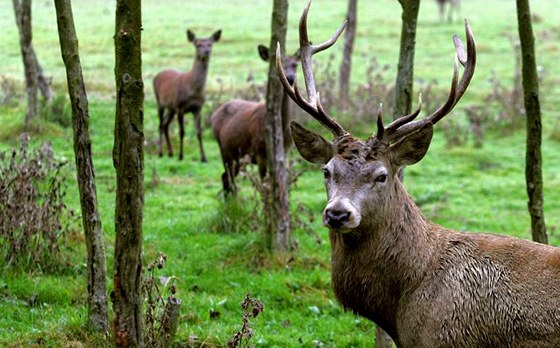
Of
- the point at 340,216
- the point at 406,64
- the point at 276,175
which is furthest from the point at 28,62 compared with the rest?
the point at 340,216

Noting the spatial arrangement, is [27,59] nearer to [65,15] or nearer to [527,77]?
[65,15]

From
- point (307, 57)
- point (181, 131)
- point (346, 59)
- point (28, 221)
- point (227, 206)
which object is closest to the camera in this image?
point (307, 57)

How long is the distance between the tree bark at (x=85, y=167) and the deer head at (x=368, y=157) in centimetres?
137

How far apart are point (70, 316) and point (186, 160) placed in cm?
758

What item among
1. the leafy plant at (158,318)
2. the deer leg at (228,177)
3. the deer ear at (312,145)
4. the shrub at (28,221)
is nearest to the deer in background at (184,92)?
the deer leg at (228,177)

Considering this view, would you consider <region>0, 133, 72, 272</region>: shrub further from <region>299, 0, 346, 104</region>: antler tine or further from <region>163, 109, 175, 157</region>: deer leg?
<region>163, 109, 175, 157</region>: deer leg

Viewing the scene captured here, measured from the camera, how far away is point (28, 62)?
13062mm

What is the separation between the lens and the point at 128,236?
4.44m

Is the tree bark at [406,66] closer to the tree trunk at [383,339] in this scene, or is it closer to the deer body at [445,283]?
the deer body at [445,283]

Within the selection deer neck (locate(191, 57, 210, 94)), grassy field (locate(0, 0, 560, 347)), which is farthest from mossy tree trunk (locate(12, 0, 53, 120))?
deer neck (locate(191, 57, 210, 94))

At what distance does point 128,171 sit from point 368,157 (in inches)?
54.1

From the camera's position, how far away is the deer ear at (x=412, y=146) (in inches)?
196

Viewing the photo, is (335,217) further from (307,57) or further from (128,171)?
(307,57)

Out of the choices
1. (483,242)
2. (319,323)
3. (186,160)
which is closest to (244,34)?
(186,160)
